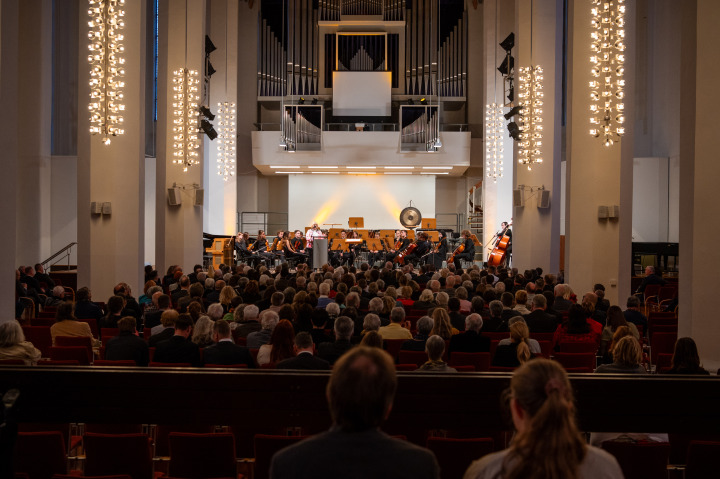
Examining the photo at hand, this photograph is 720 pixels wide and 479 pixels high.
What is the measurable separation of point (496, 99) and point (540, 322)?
16.1 meters

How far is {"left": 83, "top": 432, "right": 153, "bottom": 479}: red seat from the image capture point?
3.77m

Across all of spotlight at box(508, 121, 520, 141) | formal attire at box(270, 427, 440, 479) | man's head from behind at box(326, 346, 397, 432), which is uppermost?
spotlight at box(508, 121, 520, 141)

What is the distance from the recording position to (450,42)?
2939cm

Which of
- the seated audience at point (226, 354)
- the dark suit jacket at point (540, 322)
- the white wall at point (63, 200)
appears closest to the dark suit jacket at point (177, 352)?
the seated audience at point (226, 354)

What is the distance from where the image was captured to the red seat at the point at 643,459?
12.0 ft

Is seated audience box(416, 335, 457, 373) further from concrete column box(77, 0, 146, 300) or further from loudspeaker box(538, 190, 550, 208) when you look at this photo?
loudspeaker box(538, 190, 550, 208)

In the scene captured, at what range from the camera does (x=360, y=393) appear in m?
2.11

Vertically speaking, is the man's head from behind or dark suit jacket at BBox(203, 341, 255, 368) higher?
the man's head from behind

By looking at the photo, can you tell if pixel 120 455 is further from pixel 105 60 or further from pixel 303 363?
pixel 105 60

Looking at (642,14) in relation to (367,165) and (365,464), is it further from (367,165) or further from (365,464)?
(365,464)

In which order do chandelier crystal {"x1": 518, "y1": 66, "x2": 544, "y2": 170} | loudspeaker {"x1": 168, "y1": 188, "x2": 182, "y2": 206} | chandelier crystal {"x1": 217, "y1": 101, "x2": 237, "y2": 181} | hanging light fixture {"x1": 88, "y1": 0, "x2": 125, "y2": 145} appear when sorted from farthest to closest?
chandelier crystal {"x1": 217, "y1": 101, "x2": 237, "y2": 181} < loudspeaker {"x1": 168, "y1": 188, "x2": 182, "y2": 206} < chandelier crystal {"x1": 518, "y1": 66, "x2": 544, "y2": 170} < hanging light fixture {"x1": 88, "y1": 0, "x2": 125, "y2": 145}

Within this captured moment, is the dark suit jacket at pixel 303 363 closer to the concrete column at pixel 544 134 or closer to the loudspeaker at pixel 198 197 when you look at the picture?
the concrete column at pixel 544 134

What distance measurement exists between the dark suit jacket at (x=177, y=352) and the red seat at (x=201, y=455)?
2238 millimetres

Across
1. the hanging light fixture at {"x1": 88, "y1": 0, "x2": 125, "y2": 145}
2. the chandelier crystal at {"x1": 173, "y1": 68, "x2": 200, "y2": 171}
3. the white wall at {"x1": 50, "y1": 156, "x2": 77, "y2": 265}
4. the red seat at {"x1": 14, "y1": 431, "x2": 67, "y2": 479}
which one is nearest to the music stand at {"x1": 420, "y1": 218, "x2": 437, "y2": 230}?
the chandelier crystal at {"x1": 173, "y1": 68, "x2": 200, "y2": 171}
